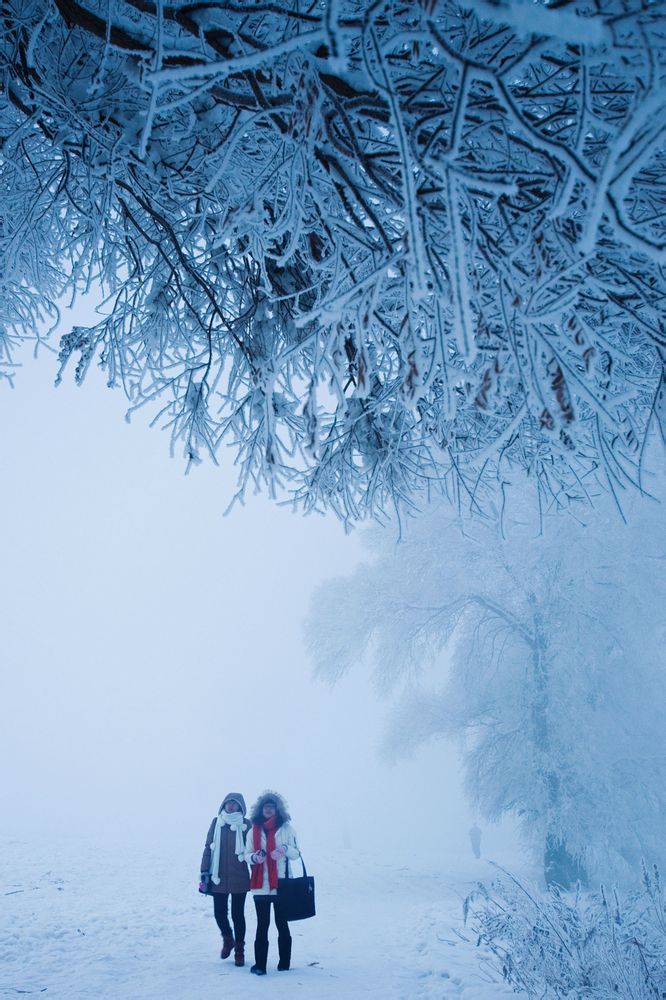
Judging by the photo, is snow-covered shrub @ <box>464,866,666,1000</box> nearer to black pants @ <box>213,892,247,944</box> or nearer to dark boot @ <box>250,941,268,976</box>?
dark boot @ <box>250,941,268,976</box>

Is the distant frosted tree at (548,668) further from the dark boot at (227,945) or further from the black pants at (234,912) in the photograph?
the dark boot at (227,945)

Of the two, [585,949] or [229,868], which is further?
[229,868]

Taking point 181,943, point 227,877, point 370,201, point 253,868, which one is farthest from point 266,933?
point 370,201

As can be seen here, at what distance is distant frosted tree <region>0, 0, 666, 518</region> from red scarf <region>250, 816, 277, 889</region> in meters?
3.12

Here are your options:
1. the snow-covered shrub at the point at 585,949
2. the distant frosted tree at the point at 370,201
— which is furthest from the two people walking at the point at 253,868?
the distant frosted tree at the point at 370,201

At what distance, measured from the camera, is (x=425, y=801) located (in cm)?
5334

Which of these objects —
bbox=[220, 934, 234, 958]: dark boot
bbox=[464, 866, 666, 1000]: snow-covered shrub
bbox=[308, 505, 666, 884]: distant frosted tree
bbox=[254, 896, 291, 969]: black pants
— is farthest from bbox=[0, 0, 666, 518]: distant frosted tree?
bbox=[308, 505, 666, 884]: distant frosted tree

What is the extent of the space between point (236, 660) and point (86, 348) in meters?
121

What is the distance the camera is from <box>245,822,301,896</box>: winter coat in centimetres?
421

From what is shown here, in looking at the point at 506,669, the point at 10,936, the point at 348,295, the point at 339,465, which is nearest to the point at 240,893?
the point at 10,936

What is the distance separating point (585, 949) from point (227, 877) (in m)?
2.55

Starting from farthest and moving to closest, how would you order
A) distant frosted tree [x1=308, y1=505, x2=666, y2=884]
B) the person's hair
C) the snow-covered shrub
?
distant frosted tree [x1=308, y1=505, x2=666, y2=884] < the person's hair < the snow-covered shrub

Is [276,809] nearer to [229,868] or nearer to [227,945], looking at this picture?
[229,868]

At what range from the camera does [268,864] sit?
14.0ft
